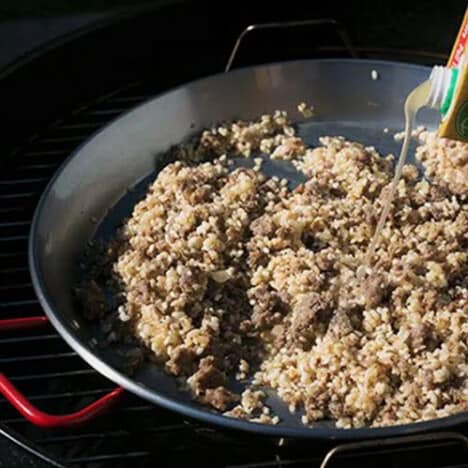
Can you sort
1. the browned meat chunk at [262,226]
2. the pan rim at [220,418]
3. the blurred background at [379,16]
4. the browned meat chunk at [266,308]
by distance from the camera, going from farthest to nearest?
the blurred background at [379,16] < the browned meat chunk at [262,226] < the browned meat chunk at [266,308] < the pan rim at [220,418]

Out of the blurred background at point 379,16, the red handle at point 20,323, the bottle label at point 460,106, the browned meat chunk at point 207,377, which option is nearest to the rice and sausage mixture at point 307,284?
the browned meat chunk at point 207,377

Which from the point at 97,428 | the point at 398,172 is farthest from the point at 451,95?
the point at 97,428

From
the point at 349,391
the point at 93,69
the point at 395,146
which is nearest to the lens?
the point at 349,391

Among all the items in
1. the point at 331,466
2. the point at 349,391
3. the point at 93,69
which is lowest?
the point at 331,466

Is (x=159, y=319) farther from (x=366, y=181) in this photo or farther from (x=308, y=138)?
(x=308, y=138)

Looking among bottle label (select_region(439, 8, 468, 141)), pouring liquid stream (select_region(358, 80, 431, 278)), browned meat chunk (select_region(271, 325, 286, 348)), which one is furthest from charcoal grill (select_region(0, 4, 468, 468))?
bottle label (select_region(439, 8, 468, 141))

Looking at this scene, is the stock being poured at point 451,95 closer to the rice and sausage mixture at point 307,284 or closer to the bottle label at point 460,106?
the bottle label at point 460,106

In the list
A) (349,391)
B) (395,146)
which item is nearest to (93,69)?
(395,146)
